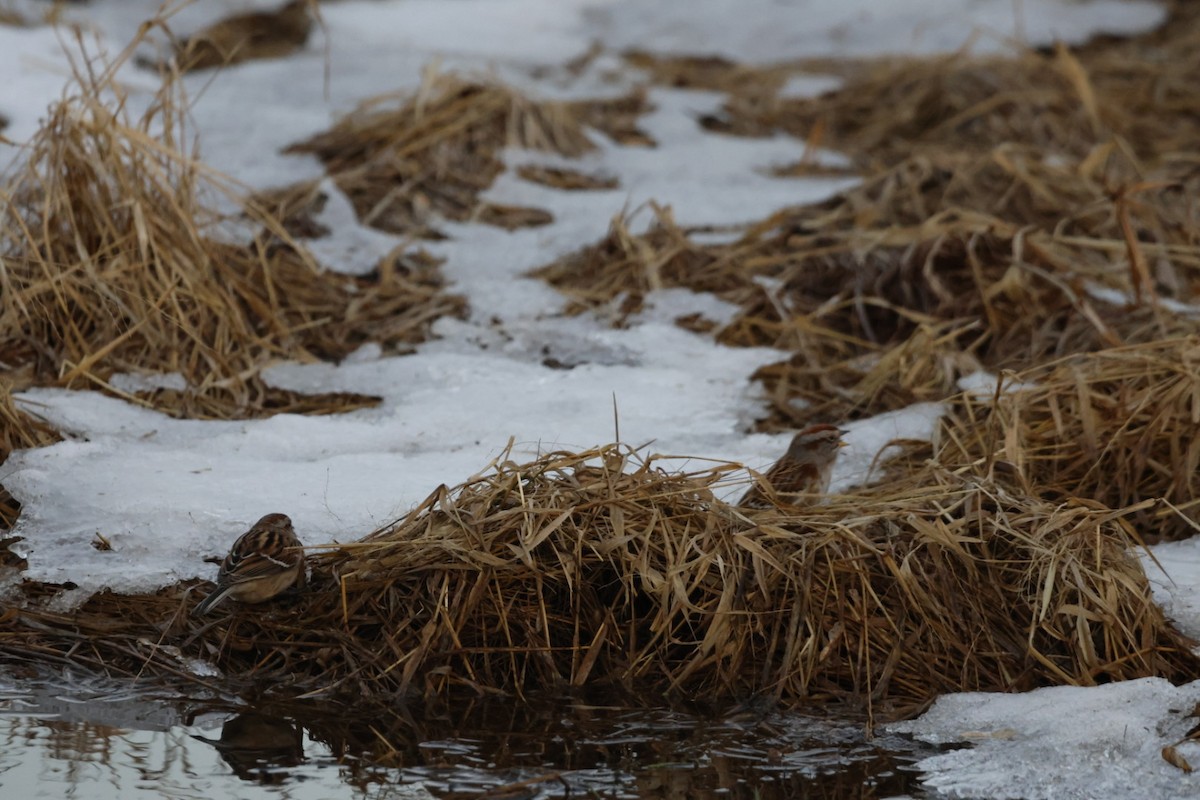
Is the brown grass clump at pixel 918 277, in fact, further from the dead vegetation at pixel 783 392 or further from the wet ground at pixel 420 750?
the wet ground at pixel 420 750

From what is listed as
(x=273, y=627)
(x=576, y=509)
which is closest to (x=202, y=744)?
(x=273, y=627)

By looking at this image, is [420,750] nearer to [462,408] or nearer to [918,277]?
[462,408]

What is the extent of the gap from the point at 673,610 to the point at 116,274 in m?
2.56

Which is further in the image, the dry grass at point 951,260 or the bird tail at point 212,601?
the dry grass at point 951,260

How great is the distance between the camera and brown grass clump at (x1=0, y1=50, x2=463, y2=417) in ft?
15.6

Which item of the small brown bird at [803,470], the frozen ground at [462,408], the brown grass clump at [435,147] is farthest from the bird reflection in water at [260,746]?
the brown grass clump at [435,147]

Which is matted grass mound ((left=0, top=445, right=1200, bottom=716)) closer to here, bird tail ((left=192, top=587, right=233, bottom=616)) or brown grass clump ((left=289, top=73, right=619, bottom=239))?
bird tail ((left=192, top=587, right=233, bottom=616))

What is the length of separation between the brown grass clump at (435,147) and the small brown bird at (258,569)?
10.1ft

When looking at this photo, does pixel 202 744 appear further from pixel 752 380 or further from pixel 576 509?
pixel 752 380

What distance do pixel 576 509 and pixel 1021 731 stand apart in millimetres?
1161

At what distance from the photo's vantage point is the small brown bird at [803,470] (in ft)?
12.5

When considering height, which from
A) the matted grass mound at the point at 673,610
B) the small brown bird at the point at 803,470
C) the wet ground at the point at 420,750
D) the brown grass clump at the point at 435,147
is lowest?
the wet ground at the point at 420,750

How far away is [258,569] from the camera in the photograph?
3.32 metres

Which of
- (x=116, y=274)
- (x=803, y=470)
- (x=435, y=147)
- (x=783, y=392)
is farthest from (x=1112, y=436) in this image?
(x=435, y=147)
